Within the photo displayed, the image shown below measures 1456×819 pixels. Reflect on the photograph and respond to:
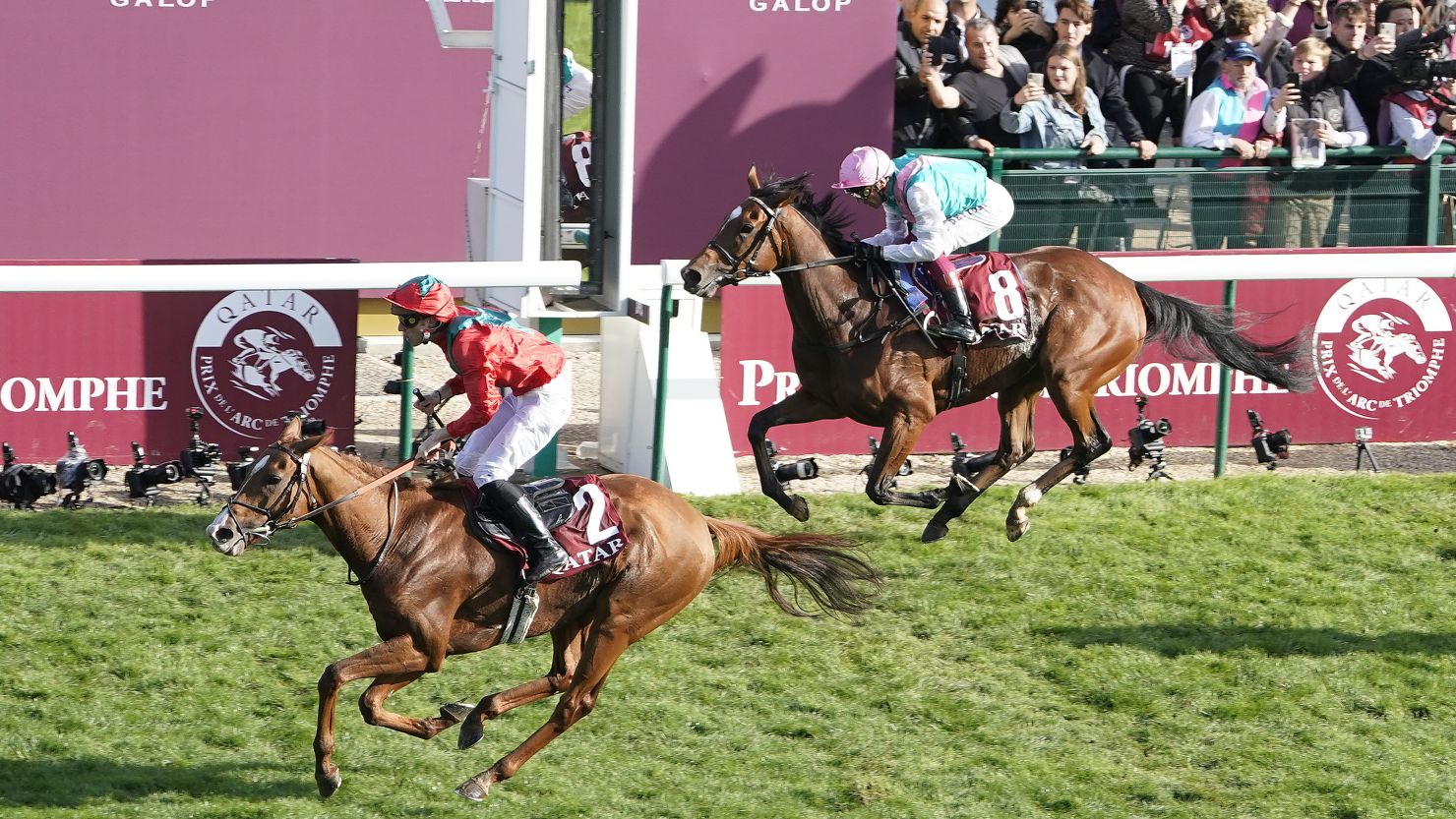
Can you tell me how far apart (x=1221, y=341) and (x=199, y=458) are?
4409 millimetres

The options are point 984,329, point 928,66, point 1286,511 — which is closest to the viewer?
point 984,329

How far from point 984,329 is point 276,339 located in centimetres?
298

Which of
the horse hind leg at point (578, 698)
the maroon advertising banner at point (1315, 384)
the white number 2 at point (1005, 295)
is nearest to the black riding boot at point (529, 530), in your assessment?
the horse hind leg at point (578, 698)

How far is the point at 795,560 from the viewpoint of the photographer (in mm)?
6398

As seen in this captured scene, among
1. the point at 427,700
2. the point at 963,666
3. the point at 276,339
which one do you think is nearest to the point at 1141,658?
the point at 963,666

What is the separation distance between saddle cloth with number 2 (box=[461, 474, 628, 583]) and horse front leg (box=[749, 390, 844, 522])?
165 cm

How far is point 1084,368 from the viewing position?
8.08 metres

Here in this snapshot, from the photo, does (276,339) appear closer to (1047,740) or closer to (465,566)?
(465,566)

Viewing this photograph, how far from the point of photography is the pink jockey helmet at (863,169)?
24.9 feet

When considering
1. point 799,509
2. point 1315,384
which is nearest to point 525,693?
point 799,509

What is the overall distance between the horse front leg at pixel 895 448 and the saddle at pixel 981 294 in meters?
0.31

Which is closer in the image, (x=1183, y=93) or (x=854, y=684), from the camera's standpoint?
(x=854, y=684)

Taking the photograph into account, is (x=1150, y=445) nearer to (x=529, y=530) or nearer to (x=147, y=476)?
(x=529, y=530)

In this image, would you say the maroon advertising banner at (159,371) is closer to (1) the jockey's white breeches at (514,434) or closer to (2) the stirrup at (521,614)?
(1) the jockey's white breeches at (514,434)
